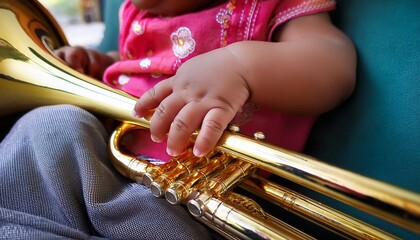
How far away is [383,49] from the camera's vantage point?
0.41 m

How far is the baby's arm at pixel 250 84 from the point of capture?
0.35 meters

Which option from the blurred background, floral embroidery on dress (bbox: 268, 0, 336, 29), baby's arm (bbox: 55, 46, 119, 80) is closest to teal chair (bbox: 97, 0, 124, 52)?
baby's arm (bbox: 55, 46, 119, 80)

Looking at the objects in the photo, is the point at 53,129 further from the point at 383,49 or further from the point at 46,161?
the point at 383,49

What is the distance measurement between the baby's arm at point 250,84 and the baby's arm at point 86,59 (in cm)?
24

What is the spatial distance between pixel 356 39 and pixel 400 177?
6.7 inches

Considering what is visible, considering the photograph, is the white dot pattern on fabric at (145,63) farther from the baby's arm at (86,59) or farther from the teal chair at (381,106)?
the teal chair at (381,106)

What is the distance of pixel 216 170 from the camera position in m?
0.38

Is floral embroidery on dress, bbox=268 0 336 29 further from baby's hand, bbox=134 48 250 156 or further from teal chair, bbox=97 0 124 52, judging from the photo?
teal chair, bbox=97 0 124 52

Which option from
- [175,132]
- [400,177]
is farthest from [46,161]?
[400,177]

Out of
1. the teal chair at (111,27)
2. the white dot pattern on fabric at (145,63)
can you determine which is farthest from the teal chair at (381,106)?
the teal chair at (111,27)

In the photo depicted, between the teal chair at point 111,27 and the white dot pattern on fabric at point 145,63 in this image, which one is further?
the teal chair at point 111,27

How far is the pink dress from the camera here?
1.46 ft

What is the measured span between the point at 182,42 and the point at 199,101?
0.16 metres

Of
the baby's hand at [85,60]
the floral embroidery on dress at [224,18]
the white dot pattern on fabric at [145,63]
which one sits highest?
the floral embroidery on dress at [224,18]
